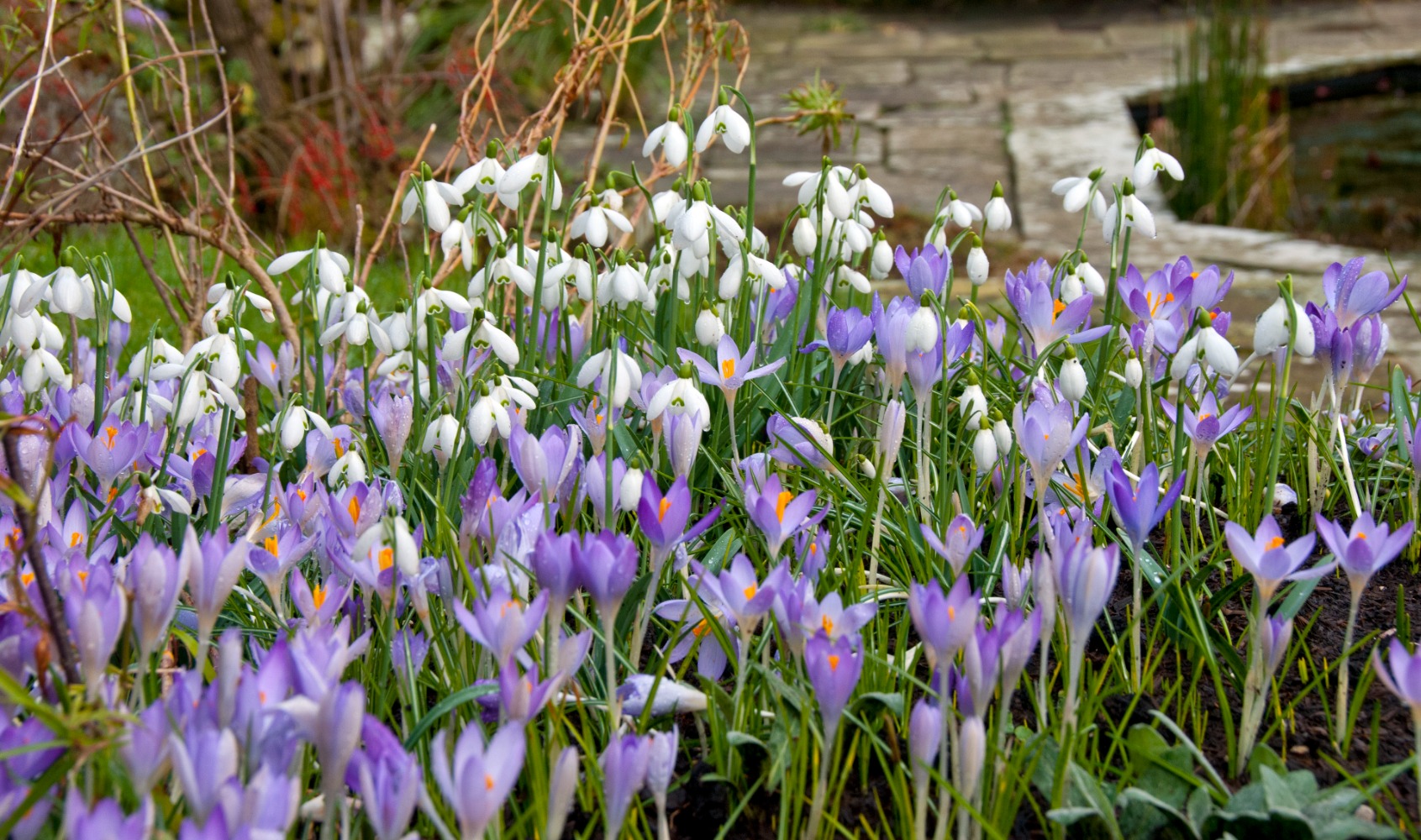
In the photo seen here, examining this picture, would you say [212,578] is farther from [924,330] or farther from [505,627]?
[924,330]

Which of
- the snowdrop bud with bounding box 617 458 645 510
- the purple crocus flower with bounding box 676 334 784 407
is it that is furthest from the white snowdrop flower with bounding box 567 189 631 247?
the snowdrop bud with bounding box 617 458 645 510

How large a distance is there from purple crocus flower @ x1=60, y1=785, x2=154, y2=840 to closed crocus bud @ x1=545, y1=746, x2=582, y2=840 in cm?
29

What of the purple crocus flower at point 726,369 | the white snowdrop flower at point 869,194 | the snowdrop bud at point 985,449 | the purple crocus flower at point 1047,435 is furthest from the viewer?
the white snowdrop flower at point 869,194

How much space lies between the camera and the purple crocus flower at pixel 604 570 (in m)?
1.17

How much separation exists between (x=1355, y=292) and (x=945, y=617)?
2.99ft

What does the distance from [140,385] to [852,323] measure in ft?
3.15

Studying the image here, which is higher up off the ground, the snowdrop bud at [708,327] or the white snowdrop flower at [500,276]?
the white snowdrop flower at [500,276]

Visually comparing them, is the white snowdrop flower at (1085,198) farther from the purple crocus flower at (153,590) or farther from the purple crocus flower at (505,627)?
the purple crocus flower at (153,590)

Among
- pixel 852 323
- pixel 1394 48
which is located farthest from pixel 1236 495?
pixel 1394 48

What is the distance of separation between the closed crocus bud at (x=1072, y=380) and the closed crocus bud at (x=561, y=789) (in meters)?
0.83

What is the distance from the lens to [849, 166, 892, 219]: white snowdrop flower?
1844mm

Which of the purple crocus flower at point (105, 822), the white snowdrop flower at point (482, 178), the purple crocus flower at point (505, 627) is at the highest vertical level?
the white snowdrop flower at point (482, 178)

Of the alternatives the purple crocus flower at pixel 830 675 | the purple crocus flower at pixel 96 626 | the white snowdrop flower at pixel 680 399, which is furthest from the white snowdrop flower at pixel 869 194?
the purple crocus flower at pixel 96 626

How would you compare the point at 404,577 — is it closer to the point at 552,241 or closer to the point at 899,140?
the point at 552,241
